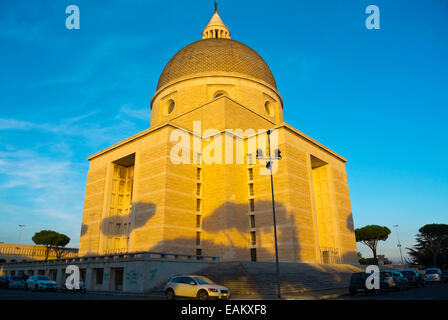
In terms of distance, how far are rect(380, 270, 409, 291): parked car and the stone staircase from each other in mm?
4158

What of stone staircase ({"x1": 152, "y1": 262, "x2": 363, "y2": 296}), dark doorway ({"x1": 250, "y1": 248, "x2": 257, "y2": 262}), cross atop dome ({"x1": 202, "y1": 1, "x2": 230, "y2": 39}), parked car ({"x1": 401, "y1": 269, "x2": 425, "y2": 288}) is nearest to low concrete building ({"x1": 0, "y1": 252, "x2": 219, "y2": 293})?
stone staircase ({"x1": 152, "y1": 262, "x2": 363, "y2": 296})

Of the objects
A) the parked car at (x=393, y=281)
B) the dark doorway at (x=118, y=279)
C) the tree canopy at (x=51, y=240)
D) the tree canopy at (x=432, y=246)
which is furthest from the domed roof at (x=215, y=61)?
the tree canopy at (x=432, y=246)

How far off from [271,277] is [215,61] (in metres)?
30.6

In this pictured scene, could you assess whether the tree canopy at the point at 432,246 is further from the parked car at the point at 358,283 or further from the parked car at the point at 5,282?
the parked car at the point at 5,282

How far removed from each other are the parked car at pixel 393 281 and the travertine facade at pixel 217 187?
9419 millimetres

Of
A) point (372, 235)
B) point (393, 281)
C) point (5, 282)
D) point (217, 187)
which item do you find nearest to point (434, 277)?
point (393, 281)

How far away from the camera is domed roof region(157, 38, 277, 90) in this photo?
43.2m

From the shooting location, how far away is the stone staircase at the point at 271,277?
67.8 ft

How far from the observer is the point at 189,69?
4353 centimetres

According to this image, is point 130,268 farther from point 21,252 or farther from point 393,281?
point 21,252

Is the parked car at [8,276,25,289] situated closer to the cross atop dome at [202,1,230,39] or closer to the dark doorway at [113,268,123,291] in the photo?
the dark doorway at [113,268,123,291]

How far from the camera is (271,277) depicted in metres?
22.7

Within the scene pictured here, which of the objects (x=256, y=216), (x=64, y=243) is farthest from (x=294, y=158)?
(x=64, y=243)
